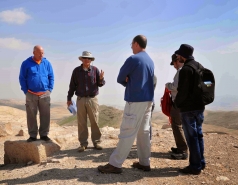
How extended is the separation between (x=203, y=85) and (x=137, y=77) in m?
1.12

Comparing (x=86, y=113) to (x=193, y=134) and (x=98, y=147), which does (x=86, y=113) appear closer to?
(x=98, y=147)

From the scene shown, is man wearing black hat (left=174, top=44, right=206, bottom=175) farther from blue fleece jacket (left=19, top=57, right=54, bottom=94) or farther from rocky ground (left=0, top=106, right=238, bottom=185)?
blue fleece jacket (left=19, top=57, right=54, bottom=94)

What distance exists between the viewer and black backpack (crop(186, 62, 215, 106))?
4066 millimetres

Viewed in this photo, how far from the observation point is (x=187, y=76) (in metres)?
4.07

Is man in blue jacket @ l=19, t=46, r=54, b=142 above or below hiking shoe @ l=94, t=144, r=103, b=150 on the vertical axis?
above

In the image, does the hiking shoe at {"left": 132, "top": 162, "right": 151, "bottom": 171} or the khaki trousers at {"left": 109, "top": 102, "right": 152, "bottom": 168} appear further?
the hiking shoe at {"left": 132, "top": 162, "right": 151, "bottom": 171}

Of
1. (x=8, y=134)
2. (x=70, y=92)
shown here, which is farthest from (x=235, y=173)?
(x=8, y=134)

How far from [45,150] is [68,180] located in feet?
6.62

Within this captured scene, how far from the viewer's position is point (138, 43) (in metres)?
4.26

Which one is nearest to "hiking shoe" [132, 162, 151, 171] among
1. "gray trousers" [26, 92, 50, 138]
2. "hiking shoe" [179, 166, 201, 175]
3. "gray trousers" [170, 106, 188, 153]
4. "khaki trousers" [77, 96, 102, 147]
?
"hiking shoe" [179, 166, 201, 175]

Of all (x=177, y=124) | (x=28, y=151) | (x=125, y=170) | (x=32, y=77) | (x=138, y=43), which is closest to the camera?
(x=138, y=43)

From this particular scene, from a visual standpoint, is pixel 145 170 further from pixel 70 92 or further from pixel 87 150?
pixel 70 92

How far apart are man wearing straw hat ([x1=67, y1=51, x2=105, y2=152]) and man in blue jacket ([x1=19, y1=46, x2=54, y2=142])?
0.60 m

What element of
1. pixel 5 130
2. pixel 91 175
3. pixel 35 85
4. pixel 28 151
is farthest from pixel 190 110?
pixel 5 130
